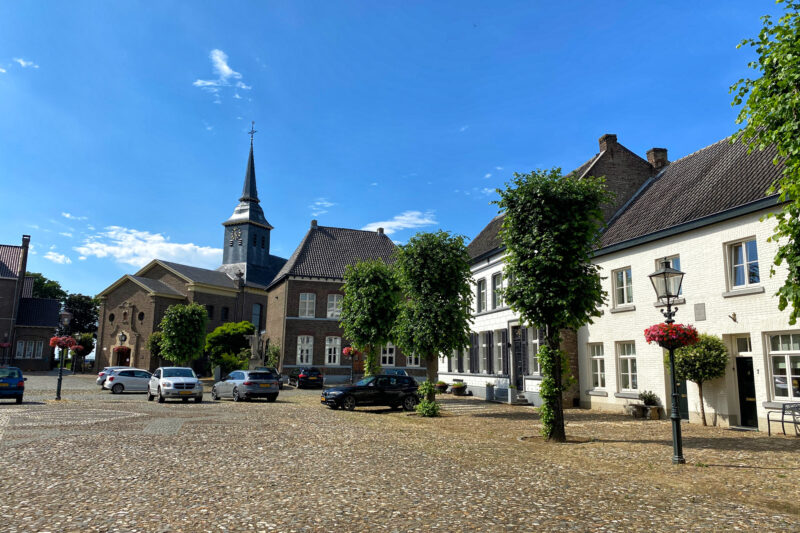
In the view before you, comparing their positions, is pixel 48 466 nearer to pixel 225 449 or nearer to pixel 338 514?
pixel 225 449

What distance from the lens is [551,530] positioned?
617 cm

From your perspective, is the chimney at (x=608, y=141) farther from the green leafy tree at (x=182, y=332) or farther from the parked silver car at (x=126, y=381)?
the green leafy tree at (x=182, y=332)

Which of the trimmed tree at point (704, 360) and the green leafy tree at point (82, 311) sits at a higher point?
the green leafy tree at point (82, 311)

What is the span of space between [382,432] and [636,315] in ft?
33.6

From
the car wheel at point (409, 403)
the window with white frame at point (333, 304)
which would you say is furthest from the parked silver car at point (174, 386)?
the window with white frame at point (333, 304)

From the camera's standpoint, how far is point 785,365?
48.6 feet

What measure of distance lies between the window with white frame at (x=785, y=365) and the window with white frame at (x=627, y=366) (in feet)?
16.3

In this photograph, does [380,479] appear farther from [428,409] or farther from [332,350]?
[332,350]

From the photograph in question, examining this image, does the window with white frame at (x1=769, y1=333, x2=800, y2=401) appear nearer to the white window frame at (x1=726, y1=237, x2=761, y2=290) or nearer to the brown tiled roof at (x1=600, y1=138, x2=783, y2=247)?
the white window frame at (x1=726, y1=237, x2=761, y2=290)

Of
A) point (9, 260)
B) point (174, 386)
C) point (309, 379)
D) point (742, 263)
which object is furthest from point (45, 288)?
point (742, 263)

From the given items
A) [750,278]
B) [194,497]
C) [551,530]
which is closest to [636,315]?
[750,278]

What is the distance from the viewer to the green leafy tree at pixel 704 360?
1584 centimetres

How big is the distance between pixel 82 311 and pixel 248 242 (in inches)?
1054

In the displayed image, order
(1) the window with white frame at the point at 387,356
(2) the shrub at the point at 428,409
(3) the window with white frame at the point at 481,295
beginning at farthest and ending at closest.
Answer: (1) the window with white frame at the point at 387,356 → (3) the window with white frame at the point at 481,295 → (2) the shrub at the point at 428,409
